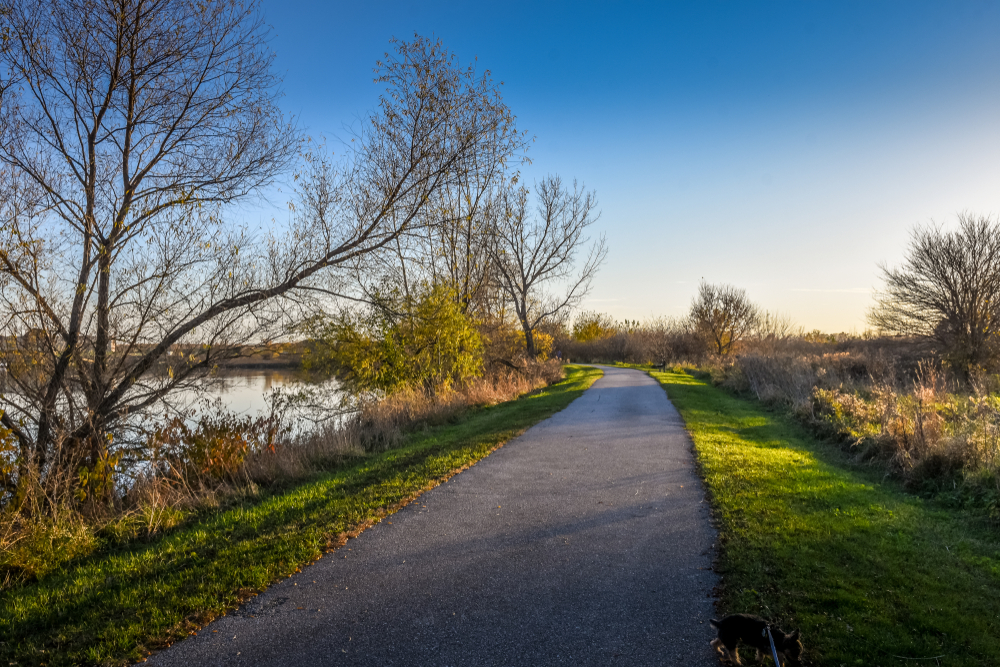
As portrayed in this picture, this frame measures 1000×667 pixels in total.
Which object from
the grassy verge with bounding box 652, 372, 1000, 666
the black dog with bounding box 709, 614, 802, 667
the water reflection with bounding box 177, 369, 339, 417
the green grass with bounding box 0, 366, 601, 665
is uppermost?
the water reflection with bounding box 177, 369, 339, 417

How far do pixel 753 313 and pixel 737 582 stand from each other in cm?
4575

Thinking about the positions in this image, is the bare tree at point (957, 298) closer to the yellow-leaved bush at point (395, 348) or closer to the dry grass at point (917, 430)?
the dry grass at point (917, 430)

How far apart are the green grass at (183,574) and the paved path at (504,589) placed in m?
0.30

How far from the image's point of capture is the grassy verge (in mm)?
4039

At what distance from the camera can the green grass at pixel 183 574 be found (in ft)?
13.5

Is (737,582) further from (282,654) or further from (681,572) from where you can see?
(282,654)

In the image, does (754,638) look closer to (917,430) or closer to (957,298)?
(917,430)

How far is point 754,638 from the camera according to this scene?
3.58 meters

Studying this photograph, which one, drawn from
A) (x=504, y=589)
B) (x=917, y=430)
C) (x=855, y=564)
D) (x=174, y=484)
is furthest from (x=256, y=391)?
(x=855, y=564)

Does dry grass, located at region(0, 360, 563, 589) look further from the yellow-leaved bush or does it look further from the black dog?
the black dog

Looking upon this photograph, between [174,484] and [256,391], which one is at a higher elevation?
[256,391]

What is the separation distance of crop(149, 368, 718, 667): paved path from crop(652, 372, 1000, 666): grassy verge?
0.41m

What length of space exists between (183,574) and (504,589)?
3004 mm

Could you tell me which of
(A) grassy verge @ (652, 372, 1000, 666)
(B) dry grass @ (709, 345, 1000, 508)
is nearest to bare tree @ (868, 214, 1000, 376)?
(B) dry grass @ (709, 345, 1000, 508)
